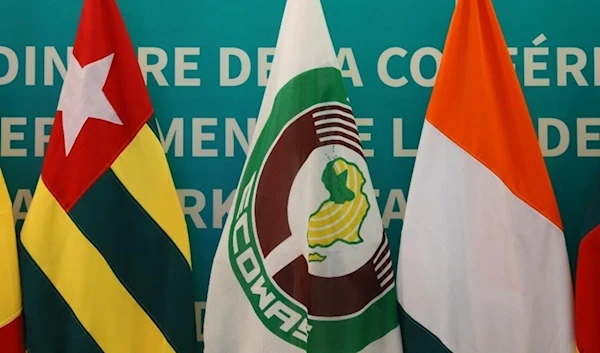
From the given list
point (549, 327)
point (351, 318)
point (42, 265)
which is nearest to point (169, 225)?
point (42, 265)

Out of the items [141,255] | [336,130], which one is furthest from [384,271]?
[141,255]

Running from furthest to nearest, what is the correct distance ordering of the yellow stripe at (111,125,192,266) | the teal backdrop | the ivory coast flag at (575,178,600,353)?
the teal backdrop → the yellow stripe at (111,125,192,266) → the ivory coast flag at (575,178,600,353)

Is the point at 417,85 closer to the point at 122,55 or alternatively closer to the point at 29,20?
the point at 122,55

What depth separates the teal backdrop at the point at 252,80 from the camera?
53.4 inches

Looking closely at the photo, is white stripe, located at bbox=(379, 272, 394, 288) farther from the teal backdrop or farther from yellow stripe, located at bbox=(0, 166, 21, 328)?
yellow stripe, located at bbox=(0, 166, 21, 328)

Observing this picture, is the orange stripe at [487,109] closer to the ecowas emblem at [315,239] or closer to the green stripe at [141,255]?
the ecowas emblem at [315,239]

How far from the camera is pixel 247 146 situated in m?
1.36

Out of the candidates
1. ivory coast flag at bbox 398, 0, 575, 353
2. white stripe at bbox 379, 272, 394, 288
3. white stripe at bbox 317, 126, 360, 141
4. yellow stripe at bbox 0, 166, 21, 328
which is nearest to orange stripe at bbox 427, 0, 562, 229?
ivory coast flag at bbox 398, 0, 575, 353

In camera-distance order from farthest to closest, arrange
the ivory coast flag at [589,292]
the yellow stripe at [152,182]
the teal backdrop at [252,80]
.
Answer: the teal backdrop at [252,80], the yellow stripe at [152,182], the ivory coast flag at [589,292]

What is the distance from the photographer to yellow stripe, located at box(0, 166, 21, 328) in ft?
3.72

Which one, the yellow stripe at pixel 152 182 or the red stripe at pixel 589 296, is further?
the yellow stripe at pixel 152 182

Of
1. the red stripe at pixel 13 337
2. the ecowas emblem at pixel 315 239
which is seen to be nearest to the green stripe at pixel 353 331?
the ecowas emblem at pixel 315 239

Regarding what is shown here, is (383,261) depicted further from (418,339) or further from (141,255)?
(141,255)

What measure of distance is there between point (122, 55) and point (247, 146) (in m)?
0.31
